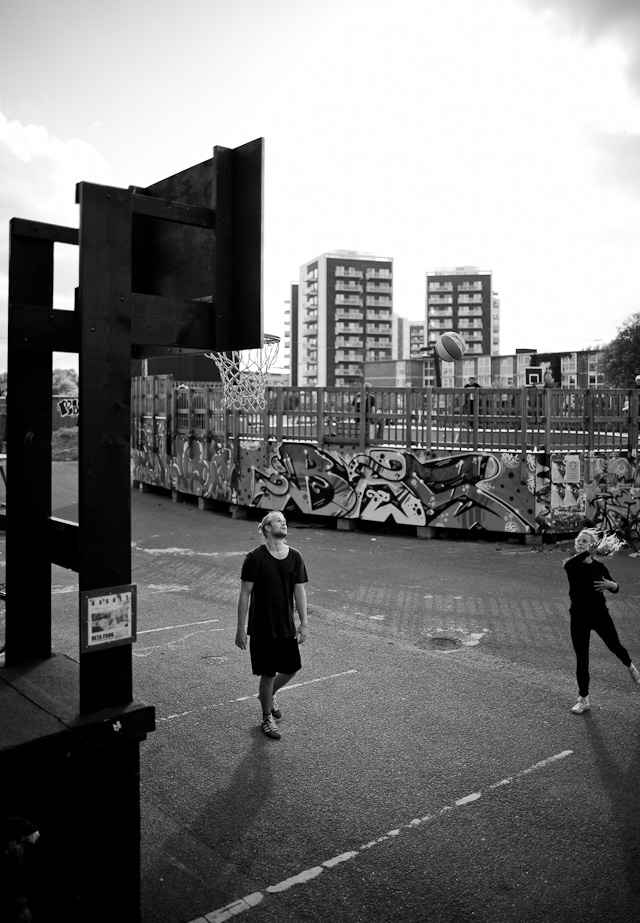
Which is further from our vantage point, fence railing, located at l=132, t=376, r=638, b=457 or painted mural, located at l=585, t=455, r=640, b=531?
painted mural, located at l=585, t=455, r=640, b=531

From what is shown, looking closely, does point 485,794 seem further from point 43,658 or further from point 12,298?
point 12,298

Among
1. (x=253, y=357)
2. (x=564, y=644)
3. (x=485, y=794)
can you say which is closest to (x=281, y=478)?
(x=253, y=357)

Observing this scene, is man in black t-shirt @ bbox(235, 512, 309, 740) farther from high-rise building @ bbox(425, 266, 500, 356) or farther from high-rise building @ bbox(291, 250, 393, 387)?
high-rise building @ bbox(425, 266, 500, 356)

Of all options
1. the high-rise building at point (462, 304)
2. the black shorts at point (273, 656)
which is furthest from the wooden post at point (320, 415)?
the high-rise building at point (462, 304)

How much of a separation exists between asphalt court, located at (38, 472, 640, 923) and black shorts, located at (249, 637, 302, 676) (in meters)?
0.54

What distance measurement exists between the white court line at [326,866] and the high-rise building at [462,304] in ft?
484

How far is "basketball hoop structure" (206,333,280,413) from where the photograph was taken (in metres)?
16.2

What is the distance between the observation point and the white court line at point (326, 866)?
13.9 ft

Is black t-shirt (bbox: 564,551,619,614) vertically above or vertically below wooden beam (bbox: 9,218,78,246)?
below

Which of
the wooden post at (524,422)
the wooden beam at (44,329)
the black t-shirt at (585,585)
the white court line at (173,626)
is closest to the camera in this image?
the wooden beam at (44,329)

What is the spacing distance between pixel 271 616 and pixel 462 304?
150 meters

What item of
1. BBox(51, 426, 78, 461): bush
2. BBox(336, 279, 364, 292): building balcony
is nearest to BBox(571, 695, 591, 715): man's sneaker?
BBox(51, 426, 78, 461): bush

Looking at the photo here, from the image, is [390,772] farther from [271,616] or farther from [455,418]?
[455,418]

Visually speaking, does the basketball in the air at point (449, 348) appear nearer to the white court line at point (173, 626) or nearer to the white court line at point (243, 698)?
the white court line at point (173, 626)
